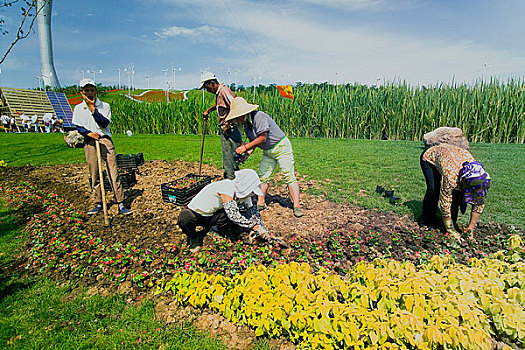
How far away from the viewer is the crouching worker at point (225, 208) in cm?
341

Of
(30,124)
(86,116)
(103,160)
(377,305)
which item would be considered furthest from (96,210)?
(30,124)

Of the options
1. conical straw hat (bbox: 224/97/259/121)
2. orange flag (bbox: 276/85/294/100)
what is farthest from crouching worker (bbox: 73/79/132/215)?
orange flag (bbox: 276/85/294/100)

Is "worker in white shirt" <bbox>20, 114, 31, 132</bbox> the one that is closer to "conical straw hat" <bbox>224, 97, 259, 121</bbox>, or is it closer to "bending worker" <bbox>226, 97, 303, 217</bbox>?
"bending worker" <bbox>226, 97, 303, 217</bbox>

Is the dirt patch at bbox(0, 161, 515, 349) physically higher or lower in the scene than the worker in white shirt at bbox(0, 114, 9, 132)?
lower

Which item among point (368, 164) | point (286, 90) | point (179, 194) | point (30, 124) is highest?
point (286, 90)

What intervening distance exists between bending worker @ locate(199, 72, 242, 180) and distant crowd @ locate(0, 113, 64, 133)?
66.8 feet

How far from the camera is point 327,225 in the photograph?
4.30m

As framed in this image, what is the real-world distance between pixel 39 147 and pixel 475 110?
17009 mm

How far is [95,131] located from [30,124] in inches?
869

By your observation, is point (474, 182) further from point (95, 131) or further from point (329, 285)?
point (95, 131)

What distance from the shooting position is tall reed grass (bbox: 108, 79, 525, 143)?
38.4 ft

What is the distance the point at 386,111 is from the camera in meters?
13.4

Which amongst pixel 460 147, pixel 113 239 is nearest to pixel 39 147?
pixel 113 239

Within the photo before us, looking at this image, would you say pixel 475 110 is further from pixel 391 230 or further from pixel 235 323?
pixel 235 323
